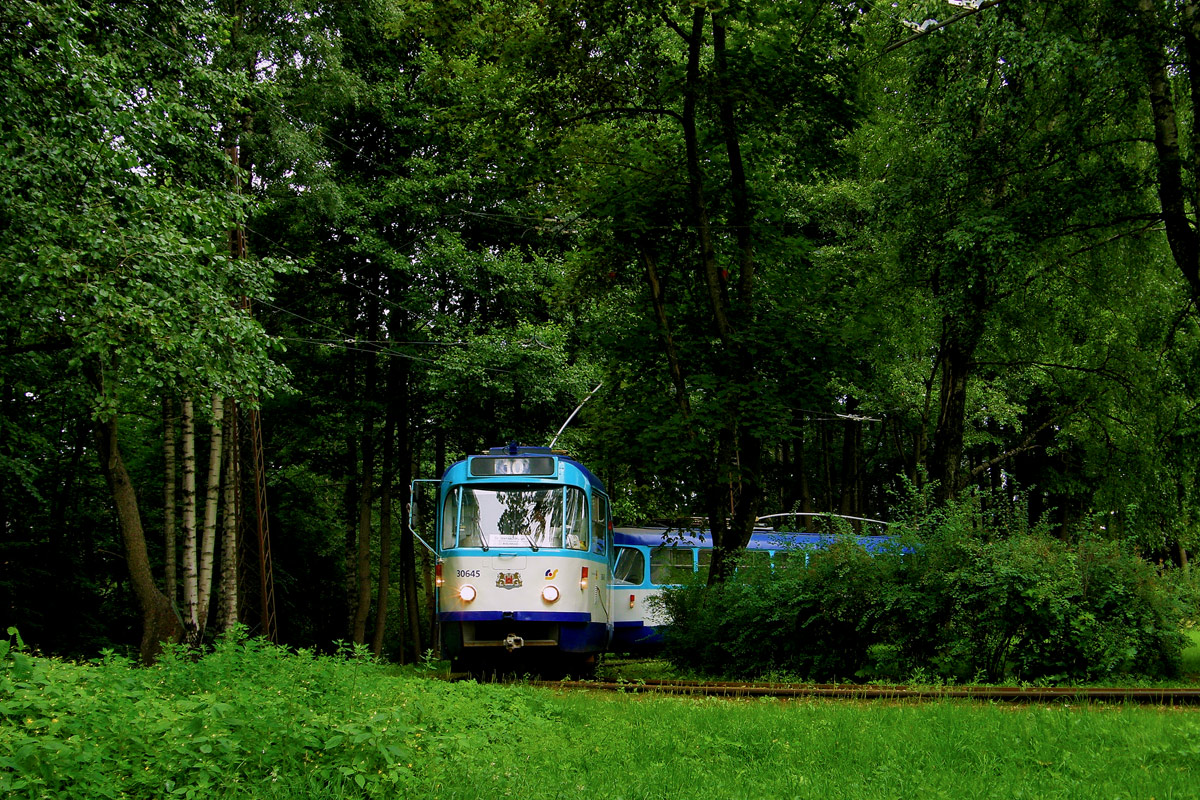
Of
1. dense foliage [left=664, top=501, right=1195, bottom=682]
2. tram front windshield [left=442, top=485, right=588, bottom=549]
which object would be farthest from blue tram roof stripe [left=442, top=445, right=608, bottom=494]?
dense foliage [left=664, top=501, right=1195, bottom=682]

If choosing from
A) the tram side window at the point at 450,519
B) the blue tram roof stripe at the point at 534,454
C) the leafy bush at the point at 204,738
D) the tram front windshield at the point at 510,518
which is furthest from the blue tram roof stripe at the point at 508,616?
the leafy bush at the point at 204,738

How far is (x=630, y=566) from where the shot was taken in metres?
23.3

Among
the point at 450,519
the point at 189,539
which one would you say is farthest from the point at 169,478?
the point at 450,519

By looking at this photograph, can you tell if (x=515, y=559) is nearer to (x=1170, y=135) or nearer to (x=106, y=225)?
(x=106, y=225)

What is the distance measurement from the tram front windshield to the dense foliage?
3.17m

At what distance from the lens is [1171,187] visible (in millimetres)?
14727

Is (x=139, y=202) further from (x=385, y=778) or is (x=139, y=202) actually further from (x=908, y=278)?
(x=908, y=278)

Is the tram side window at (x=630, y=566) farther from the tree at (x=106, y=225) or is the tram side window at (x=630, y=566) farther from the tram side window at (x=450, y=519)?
the tree at (x=106, y=225)

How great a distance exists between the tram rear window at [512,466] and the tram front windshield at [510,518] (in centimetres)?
25

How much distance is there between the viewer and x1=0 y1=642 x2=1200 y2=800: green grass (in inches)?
222

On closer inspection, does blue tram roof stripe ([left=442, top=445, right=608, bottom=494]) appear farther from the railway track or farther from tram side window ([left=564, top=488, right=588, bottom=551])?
the railway track

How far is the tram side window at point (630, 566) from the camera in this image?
23.0 m

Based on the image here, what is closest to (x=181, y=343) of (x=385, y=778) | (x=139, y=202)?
(x=139, y=202)

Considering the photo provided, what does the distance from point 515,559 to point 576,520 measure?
1.25 m
